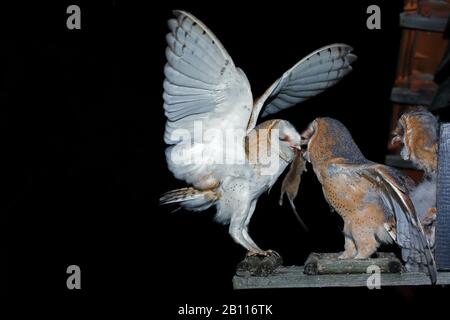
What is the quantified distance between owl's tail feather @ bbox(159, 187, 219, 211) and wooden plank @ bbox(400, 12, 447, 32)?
3.67ft

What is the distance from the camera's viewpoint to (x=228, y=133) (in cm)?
170

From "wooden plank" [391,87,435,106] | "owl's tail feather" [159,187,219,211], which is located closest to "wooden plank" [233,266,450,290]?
"owl's tail feather" [159,187,219,211]

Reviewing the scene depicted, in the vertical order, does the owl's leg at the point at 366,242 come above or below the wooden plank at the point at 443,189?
below

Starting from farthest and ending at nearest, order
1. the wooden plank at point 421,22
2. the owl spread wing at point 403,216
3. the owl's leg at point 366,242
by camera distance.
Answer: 1. the wooden plank at point 421,22
2. the owl's leg at point 366,242
3. the owl spread wing at point 403,216

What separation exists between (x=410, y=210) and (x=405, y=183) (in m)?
0.11

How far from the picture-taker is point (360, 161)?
1.68 metres

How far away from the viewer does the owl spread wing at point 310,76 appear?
1.68 m

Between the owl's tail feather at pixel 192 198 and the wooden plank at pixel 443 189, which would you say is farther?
the owl's tail feather at pixel 192 198

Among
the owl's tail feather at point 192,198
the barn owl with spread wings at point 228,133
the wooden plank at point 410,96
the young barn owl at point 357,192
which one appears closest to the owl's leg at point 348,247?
the young barn owl at point 357,192

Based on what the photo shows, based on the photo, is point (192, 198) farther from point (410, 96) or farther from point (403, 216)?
point (410, 96)

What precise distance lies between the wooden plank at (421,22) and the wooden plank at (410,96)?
234 millimetres

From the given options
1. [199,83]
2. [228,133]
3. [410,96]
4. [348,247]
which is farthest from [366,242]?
[410,96]

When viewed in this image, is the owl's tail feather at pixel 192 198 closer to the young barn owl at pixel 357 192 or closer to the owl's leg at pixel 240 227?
the owl's leg at pixel 240 227

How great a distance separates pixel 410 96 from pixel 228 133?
1129 millimetres
